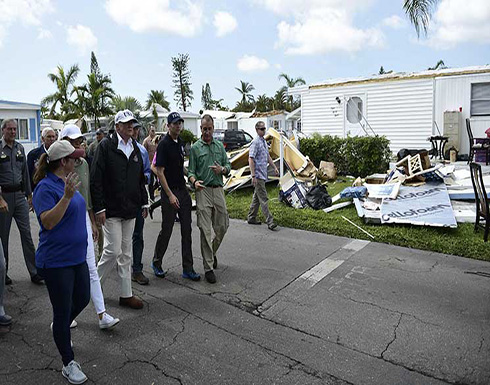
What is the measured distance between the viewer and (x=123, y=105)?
33.4 m

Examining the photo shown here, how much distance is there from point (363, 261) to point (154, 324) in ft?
10.5

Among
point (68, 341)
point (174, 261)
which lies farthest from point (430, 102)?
point (68, 341)

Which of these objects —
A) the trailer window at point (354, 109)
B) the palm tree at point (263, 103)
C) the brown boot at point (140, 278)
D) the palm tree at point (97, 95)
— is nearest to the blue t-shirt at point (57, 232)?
the brown boot at point (140, 278)

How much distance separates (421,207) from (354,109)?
32.9ft

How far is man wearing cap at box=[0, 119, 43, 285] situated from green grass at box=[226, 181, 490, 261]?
4.58 m

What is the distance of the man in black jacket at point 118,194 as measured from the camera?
4.44 meters

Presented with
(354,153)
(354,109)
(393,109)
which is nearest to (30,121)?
(354,109)

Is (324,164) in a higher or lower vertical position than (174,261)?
higher

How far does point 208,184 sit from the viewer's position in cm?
554

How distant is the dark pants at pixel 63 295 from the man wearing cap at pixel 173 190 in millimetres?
2070

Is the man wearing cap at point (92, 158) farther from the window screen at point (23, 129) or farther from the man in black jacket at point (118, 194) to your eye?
the window screen at point (23, 129)

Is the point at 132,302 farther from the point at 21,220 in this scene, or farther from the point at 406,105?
the point at 406,105

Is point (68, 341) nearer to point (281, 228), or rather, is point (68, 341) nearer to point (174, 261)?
point (174, 261)

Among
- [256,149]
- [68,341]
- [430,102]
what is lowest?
[68,341]
